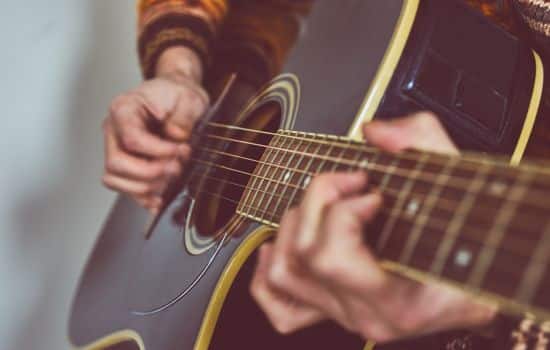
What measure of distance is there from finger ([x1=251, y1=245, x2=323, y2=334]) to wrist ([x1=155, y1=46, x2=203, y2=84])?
Result: 1.95 feet

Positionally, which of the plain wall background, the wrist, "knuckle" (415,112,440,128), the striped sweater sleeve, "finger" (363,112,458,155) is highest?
the striped sweater sleeve

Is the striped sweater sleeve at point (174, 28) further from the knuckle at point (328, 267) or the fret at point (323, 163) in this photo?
the knuckle at point (328, 267)

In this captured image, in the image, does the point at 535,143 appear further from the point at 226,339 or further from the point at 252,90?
the point at 252,90

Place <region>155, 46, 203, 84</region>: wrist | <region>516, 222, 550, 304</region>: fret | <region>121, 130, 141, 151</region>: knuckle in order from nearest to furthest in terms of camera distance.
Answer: <region>516, 222, 550, 304</region>: fret
<region>121, 130, 141, 151</region>: knuckle
<region>155, 46, 203, 84</region>: wrist

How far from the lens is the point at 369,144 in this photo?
44 centimetres

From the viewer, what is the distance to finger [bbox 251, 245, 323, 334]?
0.46m

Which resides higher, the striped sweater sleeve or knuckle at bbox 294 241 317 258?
the striped sweater sleeve

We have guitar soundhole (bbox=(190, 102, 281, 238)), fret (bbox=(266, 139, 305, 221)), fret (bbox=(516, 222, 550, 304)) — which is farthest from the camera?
guitar soundhole (bbox=(190, 102, 281, 238))

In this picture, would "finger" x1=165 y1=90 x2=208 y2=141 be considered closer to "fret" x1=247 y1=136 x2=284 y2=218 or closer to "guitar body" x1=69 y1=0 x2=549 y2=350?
"guitar body" x1=69 y1=0 x2=549 y2=350


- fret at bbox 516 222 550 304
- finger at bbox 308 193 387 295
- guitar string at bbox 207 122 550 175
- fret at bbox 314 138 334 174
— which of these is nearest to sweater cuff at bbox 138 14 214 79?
guitar string at bbox 207 122 550 175

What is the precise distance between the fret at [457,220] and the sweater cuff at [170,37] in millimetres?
796

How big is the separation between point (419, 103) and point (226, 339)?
0.35 meters

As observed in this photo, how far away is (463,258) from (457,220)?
3 cm

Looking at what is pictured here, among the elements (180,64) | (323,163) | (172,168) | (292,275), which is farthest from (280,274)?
(180,64)
